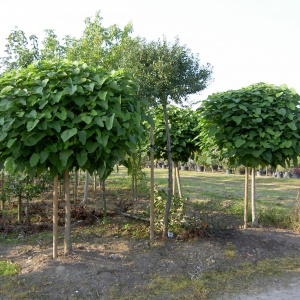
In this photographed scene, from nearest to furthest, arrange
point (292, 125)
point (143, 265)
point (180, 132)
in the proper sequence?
1. point (143, 265)
2. point (292, 125)
3. point (180, 132)

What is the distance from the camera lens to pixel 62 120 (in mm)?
4359

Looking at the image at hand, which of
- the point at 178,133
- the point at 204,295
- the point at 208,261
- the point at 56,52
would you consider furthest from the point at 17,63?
the point at 204,295

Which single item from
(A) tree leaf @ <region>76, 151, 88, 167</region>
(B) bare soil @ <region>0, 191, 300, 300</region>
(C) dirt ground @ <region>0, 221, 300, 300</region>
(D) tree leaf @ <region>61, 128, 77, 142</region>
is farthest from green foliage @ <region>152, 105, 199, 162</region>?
(D) tree leaf @ <region>61, 128, 77, 142</region>

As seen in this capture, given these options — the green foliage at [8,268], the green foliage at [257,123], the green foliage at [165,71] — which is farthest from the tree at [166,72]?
the green foliage at [8,268]

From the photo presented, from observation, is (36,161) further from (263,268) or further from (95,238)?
(263,268)

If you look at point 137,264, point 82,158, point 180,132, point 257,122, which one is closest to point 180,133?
point 180,132

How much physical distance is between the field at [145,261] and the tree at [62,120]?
1.33m

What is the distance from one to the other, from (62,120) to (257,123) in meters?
3.47

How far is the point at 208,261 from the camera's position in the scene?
5234 millimetres

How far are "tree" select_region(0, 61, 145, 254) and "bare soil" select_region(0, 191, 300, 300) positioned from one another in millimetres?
1318

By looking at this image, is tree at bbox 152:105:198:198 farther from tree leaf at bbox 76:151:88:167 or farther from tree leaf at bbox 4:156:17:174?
tree leaf at bbox 4:156:17:174

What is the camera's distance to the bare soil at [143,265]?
423cm

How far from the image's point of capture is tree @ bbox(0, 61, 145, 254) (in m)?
4.28

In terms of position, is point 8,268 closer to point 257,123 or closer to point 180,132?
point 257,123
